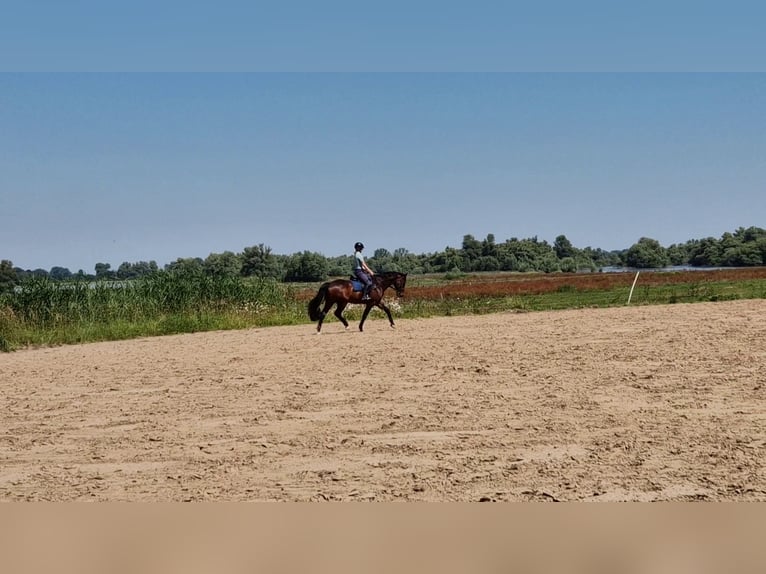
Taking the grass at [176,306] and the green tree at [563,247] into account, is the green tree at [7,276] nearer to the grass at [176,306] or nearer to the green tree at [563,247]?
the grass at [176,306]

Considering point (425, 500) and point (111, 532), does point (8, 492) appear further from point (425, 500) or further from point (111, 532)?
point (425, 500)

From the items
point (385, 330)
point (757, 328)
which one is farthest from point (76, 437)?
point (757, 328)

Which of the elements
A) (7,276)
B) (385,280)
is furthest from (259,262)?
(385,280)

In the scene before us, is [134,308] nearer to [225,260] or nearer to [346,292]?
[346,292]

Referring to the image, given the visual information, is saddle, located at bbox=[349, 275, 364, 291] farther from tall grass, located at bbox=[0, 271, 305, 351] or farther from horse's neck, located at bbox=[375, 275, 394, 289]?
tall grass, located at bbox=[0, 271, 305, 351]

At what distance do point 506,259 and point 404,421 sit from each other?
79.1 meters

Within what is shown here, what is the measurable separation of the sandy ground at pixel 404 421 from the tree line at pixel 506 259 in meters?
38.5

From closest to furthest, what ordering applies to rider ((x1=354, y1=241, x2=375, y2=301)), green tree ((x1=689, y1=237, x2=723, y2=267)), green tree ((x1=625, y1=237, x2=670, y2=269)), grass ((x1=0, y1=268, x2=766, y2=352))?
rider ((x1=354, y1=241, x2=375, y2=301))
grass ((x1=0, y1=268, x2=766, y2=352))
green tree ((x1=689, y1=237, x2=723, y2=267))
green tree ((x1=625, y1=237, x2=670, y2=269))

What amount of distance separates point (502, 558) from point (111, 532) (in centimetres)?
268

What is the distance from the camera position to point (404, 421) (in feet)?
32.9

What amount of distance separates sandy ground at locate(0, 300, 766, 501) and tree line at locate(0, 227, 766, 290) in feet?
126

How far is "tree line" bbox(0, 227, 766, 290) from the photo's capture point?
6138cm

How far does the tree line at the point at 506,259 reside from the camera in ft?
201

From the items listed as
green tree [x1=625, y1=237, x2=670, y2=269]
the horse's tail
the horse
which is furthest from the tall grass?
green tree [x1=625, y1=237, x2=670, y2=269]
